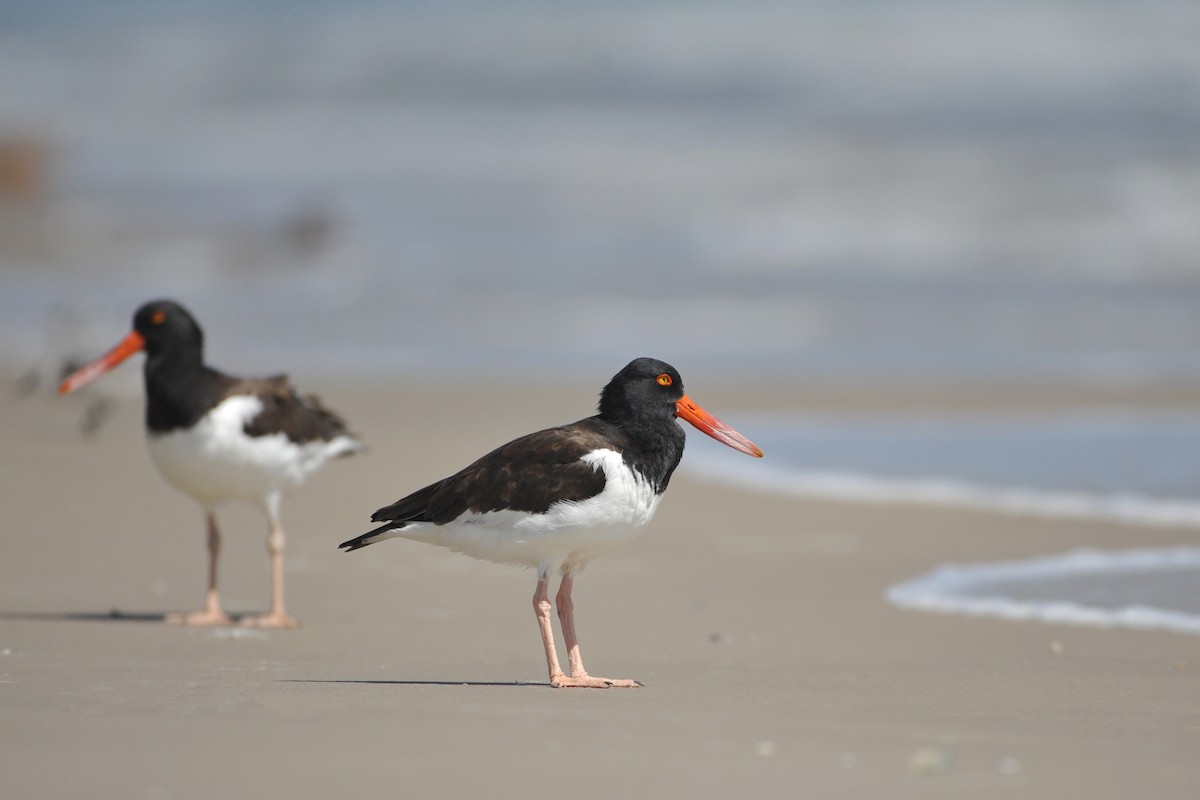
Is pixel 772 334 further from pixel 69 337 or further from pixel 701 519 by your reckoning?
pixel 701 519

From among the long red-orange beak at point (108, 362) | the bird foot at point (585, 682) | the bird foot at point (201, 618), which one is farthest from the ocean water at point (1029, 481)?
the long red-orange beak at point (108, 362)

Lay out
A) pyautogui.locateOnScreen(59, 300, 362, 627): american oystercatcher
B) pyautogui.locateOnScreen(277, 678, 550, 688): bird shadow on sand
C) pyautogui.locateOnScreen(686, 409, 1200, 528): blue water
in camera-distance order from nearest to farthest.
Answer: pyautogui.locateOnScreen(277, 678, 550, 688): bird shadow on sand, pyautogui.locateOnScreen(59, 300, 362, 627): american oystercatcher, pyautogui.locateOnScreen(686, 409, 1200, 528): blue water

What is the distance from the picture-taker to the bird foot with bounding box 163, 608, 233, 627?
24.7 ft

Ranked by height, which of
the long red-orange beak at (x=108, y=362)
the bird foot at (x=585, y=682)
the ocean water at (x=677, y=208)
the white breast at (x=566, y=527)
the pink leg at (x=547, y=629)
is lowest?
the bird foot at (x=585, y=682)

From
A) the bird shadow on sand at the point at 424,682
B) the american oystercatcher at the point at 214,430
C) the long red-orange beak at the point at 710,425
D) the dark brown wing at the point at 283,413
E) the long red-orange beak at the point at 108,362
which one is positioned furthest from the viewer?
the long red-orange beak at the point at 108,362

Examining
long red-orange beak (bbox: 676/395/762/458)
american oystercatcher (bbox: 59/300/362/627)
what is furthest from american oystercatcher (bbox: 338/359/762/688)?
american oystercatcher (bbox: 59/300/362/627)

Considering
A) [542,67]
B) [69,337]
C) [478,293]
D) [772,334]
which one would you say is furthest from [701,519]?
[542,67]

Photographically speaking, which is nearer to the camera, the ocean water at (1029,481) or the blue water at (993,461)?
the ocean water at (1029,481)

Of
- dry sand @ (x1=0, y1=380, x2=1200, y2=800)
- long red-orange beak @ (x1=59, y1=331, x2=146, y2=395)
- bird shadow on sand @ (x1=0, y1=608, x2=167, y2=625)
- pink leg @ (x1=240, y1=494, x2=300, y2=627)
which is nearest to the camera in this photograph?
dry sand @ (x1=0, y1=380, x2=1200, y2=800)

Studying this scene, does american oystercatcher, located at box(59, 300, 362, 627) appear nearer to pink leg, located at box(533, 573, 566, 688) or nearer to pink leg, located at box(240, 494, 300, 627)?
pink leg, located at box(240, 494, 300, 627)

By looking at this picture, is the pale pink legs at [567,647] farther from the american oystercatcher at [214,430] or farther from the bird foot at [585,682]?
the american oystercatcher at [214,430]

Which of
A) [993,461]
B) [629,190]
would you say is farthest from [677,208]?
[993,461]

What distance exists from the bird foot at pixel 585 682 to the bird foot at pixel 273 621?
6.51 ft

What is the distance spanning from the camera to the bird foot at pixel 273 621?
748cm
